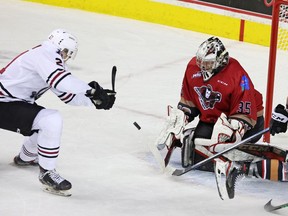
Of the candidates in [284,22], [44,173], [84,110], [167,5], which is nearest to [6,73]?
[44,173]

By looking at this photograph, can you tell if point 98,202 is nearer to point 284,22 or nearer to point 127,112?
point 127,112

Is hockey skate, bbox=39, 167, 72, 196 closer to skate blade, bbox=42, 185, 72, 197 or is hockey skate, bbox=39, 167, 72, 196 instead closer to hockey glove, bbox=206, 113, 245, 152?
skate blade, bbox=42, 185, 72, 197

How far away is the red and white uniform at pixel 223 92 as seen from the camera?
506cm

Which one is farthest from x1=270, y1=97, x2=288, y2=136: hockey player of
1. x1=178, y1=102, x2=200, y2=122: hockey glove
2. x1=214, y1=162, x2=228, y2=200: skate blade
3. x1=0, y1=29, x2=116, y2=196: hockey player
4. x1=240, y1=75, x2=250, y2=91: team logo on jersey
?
x1=0, y1=29, x2=116, y2=196: hockey player

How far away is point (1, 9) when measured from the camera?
8.78m

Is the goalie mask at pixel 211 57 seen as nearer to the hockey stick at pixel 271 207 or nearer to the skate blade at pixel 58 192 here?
the hockey stick at pixel 271 207

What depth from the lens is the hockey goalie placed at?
495cm

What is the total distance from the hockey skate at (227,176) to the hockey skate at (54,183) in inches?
26.0

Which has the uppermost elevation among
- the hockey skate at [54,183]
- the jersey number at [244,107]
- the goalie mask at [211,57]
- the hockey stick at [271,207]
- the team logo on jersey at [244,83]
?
the goalie mask at [211,57]

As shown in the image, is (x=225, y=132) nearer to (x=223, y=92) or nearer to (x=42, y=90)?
(x=223, y=92)

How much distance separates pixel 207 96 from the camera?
5.14 m

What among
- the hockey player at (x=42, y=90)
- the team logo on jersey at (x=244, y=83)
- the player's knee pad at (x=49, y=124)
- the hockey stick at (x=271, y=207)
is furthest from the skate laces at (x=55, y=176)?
the team logo on jersey at (x=244, y=83)

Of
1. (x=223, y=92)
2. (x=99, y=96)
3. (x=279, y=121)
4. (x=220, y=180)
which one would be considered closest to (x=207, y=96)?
(x=223, y=92)

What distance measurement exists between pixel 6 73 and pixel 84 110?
151 centimetres
